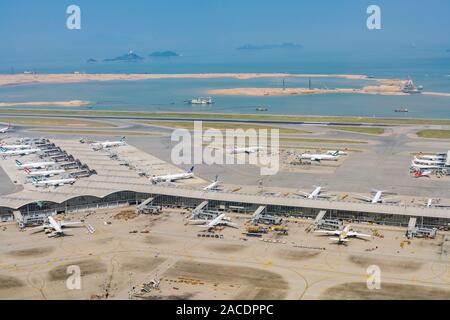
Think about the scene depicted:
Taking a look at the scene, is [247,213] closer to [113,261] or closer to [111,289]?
[113,261]

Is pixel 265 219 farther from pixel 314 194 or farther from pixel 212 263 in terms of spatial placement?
pixel 212 263

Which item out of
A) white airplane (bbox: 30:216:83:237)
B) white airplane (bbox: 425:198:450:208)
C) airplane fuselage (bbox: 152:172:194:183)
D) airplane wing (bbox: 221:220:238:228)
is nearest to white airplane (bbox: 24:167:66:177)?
airplane fuselage (bbox: 152:172:194:183)

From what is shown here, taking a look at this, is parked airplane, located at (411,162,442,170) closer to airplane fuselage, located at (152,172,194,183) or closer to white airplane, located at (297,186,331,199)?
white airplane, located at (297,186,331,199)

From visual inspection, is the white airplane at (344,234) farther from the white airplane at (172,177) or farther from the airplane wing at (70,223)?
the white airplane at (172,177)

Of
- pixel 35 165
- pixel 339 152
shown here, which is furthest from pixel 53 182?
pixel 339 152
